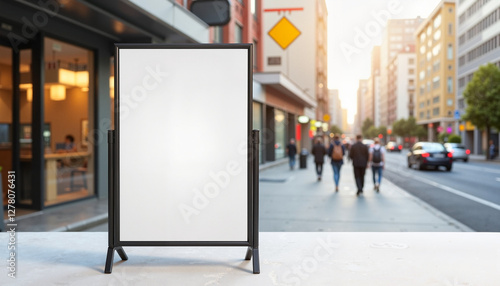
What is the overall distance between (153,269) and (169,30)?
8181mm

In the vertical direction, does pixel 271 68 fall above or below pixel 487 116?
above

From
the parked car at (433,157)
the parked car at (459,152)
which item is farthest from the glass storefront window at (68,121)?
the parked car at (459,152)

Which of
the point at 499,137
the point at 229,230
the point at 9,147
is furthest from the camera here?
the point at 499,137

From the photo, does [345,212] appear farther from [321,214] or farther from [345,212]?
[321,214]

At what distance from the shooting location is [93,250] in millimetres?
4102

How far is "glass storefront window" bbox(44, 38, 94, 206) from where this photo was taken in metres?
9.66

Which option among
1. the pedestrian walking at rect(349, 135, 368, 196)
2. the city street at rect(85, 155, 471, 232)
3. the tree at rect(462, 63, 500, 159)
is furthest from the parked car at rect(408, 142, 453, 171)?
the tree at rect(462, 63, 500, 159)

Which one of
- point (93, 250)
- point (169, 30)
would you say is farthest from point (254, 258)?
point (169, 30)

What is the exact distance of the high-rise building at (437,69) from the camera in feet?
232

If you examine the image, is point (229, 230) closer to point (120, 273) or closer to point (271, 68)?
point (120, 273)

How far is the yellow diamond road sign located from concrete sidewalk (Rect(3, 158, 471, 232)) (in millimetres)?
4846

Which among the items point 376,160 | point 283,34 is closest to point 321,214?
point 376,160

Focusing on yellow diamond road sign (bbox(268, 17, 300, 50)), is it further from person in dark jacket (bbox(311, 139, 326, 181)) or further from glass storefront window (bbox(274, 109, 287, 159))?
glass storefront window (bbox(274, 109, 287, 159))

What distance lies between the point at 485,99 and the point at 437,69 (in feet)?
134
